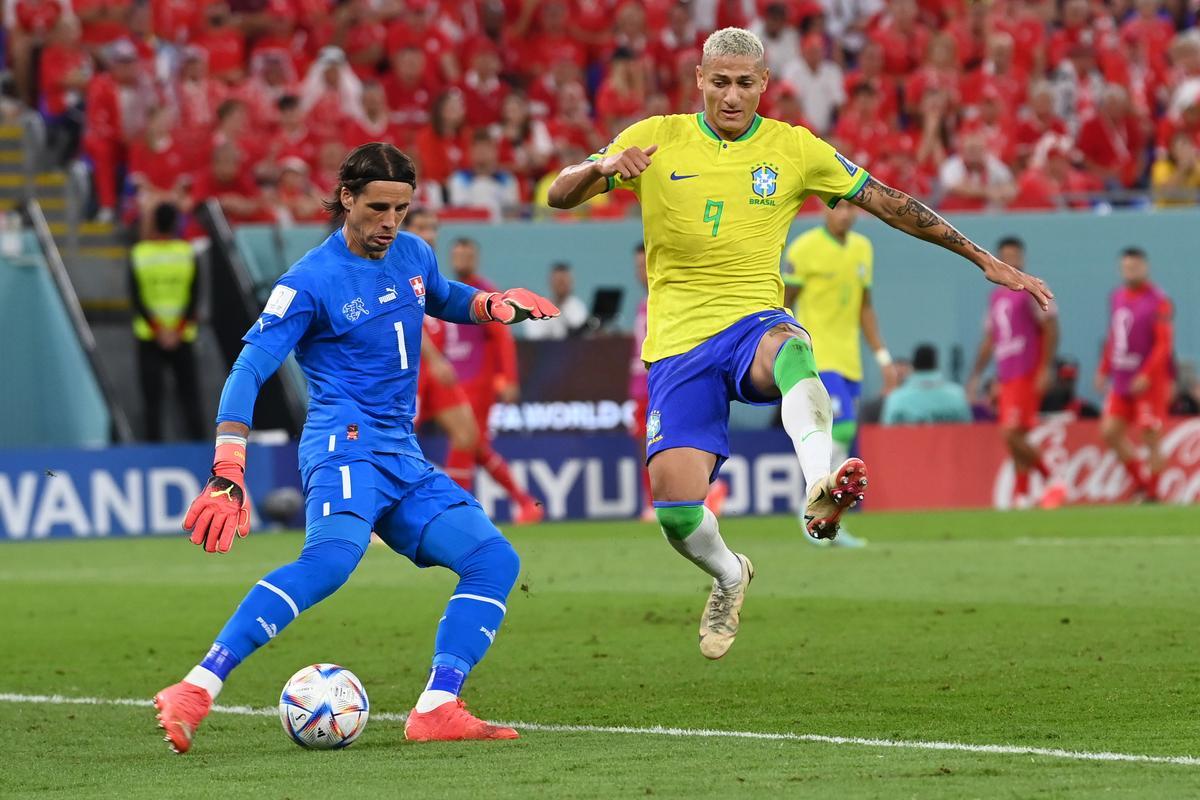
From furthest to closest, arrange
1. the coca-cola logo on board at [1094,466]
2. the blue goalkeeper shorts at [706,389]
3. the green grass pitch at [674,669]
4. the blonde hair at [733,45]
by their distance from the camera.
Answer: the coca-cola logo on board at [1094,466]
the blue goalkeeper shorts at [706,389]
the blonde hair at [733,45]
the green grass pitch at [674,669]

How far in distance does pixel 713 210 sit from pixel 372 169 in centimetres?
189

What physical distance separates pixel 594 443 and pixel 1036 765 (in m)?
14.2

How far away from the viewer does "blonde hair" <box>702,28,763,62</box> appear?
8.65 metres

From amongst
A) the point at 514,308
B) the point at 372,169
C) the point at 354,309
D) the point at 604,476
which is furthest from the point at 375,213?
the point at 604,476

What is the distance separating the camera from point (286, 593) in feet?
24.0

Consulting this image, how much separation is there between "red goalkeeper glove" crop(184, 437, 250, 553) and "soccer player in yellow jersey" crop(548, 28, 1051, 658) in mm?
Answer: 2334

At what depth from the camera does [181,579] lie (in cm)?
1527

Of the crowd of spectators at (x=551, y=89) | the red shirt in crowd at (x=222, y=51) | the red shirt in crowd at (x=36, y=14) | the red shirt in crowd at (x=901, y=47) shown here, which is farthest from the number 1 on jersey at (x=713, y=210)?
the red shirt in crowd at (x=901, y=47)

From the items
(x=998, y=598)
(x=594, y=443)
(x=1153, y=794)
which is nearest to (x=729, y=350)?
(x=1153, y=794)

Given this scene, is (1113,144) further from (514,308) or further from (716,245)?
(514,308)

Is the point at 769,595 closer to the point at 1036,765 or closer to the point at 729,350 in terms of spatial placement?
the point at 729,350

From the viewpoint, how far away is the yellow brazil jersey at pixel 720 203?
8.94 meters

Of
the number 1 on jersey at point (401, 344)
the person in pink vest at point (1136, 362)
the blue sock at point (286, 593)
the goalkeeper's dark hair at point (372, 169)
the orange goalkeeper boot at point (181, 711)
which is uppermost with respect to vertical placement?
the goalkeeper's dark hair at point (372, 169)

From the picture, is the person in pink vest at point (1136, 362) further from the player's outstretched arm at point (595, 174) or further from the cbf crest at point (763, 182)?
the player's outstretched arm at point (595, 174)
